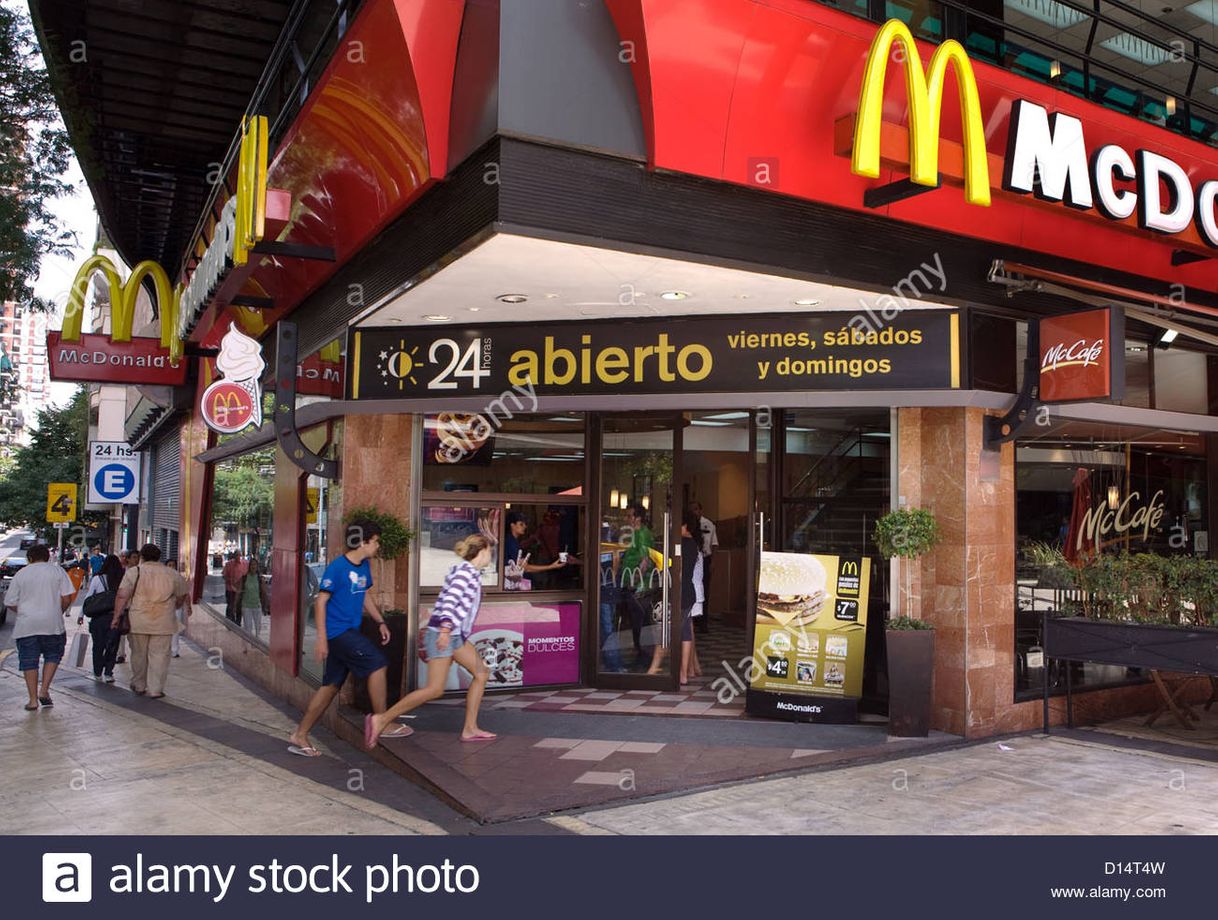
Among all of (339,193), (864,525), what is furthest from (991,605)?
(339,193)

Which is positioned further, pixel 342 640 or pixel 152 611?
pixel 152 611

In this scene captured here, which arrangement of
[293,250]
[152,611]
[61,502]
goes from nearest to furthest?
[293,250], [152,611], [61,502]

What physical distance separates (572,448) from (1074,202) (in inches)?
187

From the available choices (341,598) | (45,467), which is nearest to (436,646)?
(341,598)

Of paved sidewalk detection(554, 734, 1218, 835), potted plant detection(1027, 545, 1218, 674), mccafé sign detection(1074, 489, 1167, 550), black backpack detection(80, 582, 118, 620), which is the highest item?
mccafé sign detection(1074, 489, 1167, 550)

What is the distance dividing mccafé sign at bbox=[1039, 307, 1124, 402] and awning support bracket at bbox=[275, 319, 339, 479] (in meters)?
5.88

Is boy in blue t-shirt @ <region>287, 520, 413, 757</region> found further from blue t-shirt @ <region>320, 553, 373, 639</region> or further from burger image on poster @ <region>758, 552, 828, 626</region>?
burger image on poster @ <region>758, 552, 828, 626</region>

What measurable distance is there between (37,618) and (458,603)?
5301 mm

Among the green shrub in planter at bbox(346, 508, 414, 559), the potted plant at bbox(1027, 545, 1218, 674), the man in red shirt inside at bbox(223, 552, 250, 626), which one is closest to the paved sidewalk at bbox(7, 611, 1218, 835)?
the potted plant at bbox(1027, 545, 1218, 674)

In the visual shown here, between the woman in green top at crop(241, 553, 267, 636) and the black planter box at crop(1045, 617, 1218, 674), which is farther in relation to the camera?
the woman in green top at crop(241, 553, 267, 636)

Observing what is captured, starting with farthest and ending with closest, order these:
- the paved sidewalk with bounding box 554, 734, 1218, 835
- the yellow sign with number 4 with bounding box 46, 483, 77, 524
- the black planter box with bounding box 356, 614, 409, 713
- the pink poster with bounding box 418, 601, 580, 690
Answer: the yellow sign with number 4 with bounding box 46, 483, 77, 524 → the pink poster with bounding box 418, 601, 580, 690 → the black planter box with bounding box 356, 614, 409, 713 → the paved sidewalk with bounding box 554, 734, 1218, 835

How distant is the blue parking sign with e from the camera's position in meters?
18.2

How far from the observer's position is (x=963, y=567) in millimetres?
7723

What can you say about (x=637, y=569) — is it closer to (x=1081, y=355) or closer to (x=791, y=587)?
(x=791, y=587)
